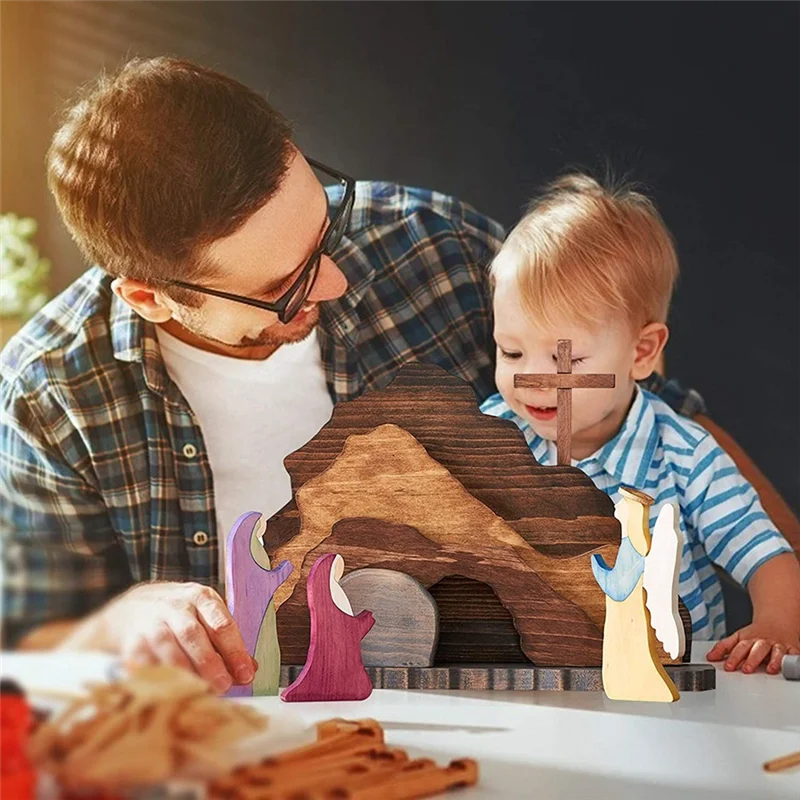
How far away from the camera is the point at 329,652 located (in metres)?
1.15

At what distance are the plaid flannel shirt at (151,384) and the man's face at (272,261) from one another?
0.61 ft

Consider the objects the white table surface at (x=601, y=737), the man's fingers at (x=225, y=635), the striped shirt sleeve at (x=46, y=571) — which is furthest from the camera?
the man's fingers at (x=225, y=635)

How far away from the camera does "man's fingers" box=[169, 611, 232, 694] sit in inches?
41.0

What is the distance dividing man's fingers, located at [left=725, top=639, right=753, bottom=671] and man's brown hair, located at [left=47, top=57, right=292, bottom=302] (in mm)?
820

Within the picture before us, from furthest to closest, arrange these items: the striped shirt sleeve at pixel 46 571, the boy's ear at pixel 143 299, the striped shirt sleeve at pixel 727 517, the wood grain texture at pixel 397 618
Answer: the boy's ear at pixel 143 299 → the striped shirt sleeve at pixel 727 517 → the wood grain texture at pixel 397 618 → the striped shirt sleeve at pixel 46 571

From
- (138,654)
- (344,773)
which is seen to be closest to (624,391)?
(344,773)

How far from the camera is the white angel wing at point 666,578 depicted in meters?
1.12

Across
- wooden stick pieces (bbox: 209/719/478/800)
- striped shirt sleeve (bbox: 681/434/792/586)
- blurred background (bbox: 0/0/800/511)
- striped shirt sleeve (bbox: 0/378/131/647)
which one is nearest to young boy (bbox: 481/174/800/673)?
striped shirt sleeve (bbox: 681/434/792/586)

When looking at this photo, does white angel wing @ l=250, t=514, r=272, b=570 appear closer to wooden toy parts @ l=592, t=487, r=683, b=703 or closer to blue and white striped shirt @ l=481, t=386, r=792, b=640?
wooden toy parts @ l=592, t=487, r=683, b=703

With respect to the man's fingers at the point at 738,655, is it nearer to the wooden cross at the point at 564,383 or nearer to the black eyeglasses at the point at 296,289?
the wooden cross at the point at 564,383

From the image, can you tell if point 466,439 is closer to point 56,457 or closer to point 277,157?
point 277,157

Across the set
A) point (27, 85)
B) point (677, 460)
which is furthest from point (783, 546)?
point (27, 85)

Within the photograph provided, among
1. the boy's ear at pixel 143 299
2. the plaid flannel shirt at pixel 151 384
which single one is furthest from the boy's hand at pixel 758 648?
the boy's ear at pixel 143 299

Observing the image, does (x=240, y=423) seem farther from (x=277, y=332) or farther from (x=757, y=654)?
(x=757, y=654)
